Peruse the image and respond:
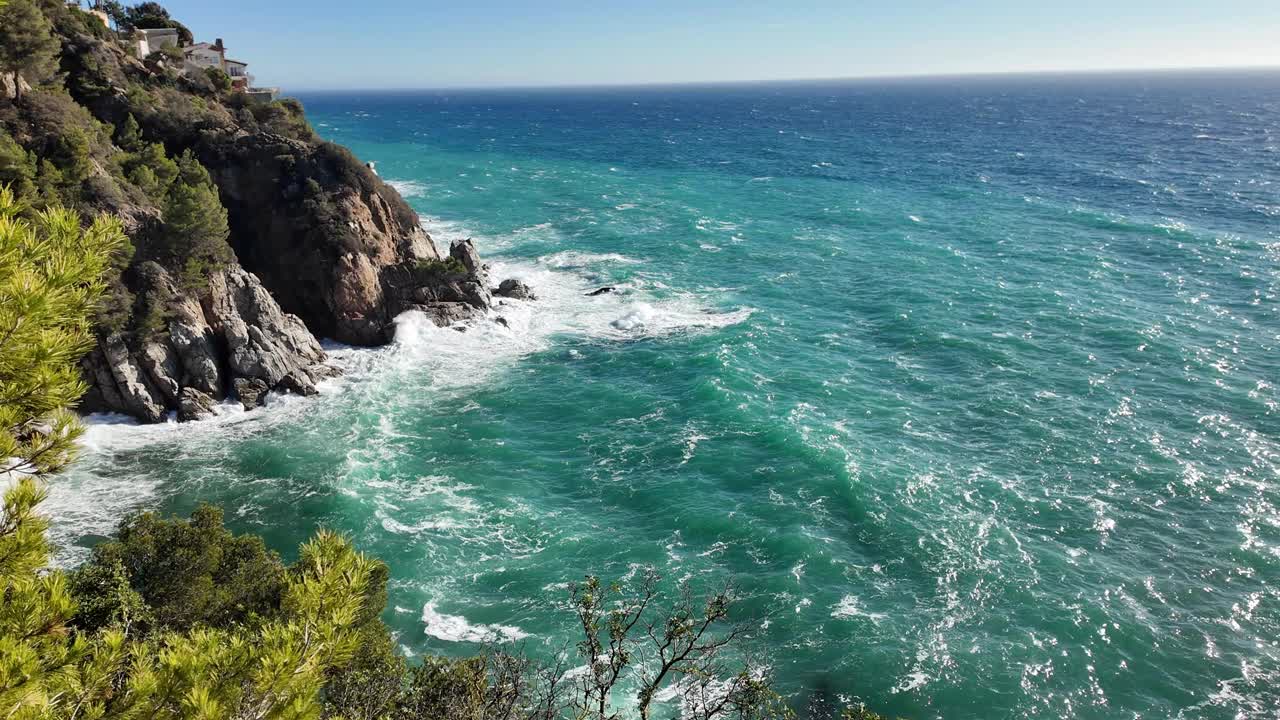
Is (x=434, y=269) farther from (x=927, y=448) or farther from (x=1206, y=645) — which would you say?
(x=1206, y=645)

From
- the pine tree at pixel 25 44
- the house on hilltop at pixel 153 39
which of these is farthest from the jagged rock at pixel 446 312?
the house on hilltop at pixel 153 39

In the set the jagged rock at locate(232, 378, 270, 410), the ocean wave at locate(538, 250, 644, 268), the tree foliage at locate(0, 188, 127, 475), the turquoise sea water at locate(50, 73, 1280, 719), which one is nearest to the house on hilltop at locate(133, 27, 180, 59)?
the turquoise sea water at locate(50, 73, 1280, 719)

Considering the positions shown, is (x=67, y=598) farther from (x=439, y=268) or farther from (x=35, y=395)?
(x=439, y=268)

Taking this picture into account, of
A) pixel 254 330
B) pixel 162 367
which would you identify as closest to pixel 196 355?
pixel 162 367

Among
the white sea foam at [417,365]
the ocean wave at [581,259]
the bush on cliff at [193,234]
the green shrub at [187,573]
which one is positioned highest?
the bush on cliff at [193,234]

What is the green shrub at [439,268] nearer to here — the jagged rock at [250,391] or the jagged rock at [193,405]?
the jagged rock at [250,391]

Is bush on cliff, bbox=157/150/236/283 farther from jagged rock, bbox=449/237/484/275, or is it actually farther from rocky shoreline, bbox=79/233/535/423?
jagged rock, bbox=449/237/484/275
